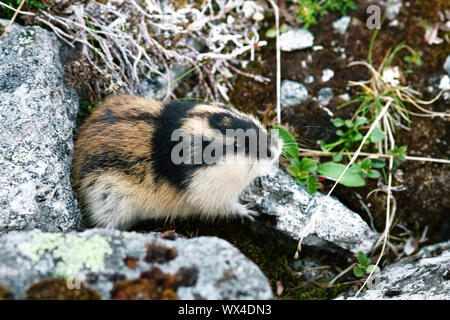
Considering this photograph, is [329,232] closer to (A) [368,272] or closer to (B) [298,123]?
(A) [368,272]

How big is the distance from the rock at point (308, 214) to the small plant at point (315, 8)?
2.37 metres

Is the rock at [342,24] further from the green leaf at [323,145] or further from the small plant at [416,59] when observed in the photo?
the green leaf at [323,145]

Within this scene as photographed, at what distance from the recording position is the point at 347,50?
6180 mm

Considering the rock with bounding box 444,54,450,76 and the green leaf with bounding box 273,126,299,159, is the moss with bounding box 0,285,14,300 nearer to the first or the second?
the green leaf with bounding box 273,126,299,159

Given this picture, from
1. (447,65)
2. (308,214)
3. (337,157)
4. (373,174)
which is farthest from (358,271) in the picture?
(447,65)

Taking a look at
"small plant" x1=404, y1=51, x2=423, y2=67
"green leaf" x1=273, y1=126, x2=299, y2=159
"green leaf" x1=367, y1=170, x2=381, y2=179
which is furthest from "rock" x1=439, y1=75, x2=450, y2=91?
"green leaf" x1=273, y1=126, x2=299, y2=159

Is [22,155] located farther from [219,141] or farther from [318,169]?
[318,169]

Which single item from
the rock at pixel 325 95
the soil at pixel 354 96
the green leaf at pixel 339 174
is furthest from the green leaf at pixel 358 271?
the rock at pixel 325 95

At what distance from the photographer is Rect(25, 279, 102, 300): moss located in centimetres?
317

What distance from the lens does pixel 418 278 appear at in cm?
449

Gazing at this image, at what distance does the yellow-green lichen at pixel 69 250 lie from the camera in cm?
329

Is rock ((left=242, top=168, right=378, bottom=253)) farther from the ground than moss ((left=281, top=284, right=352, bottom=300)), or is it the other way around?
rock ((left=242, top=168, right=378, bottom=253))

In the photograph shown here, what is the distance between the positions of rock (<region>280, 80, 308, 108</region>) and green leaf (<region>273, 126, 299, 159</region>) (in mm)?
573
